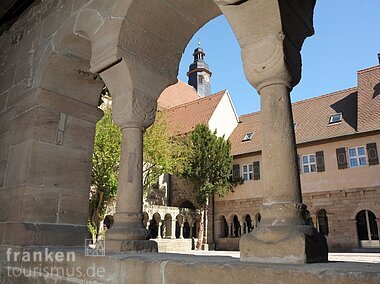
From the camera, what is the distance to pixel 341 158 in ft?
47.1

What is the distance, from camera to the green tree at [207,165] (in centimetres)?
1705

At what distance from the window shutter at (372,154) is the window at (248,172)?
5371mm

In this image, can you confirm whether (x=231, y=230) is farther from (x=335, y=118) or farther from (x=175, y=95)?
(x=175, y=95)

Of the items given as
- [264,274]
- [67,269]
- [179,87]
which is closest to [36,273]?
[67,269]

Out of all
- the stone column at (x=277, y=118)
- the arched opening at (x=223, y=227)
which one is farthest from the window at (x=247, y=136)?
the stone column at (x=277, y=118)

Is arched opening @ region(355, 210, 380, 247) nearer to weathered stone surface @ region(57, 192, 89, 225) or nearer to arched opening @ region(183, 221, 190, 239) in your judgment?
arched opening @ region(183, 221, 190, 239)

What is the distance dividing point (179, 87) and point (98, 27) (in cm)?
2796

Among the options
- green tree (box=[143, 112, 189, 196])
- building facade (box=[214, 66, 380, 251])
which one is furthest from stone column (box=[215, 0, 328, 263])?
green tree (box=[143, 112, 189, 196])

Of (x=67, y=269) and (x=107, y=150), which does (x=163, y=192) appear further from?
(x=67, y=269)

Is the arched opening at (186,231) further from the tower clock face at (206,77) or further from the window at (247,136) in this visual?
the tower clock face at (206,77)

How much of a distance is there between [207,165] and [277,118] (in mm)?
15328

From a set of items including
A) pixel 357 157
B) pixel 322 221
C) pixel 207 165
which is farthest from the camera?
pixel 207 165

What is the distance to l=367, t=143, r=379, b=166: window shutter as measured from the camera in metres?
13.5

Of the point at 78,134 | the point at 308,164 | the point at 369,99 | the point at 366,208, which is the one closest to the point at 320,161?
the point at 308,164
